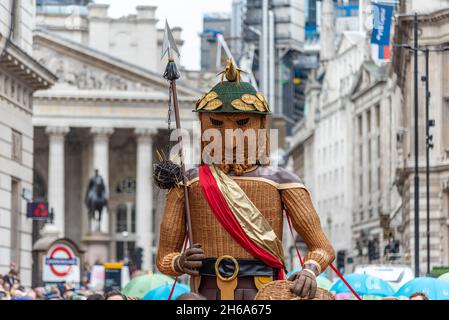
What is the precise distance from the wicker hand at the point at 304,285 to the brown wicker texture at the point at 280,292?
0.03m

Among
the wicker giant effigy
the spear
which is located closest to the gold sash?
the wicker giant effigy

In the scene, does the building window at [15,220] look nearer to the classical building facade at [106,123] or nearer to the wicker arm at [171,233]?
the wicker arm at [171,233]

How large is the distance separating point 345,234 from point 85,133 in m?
19.0

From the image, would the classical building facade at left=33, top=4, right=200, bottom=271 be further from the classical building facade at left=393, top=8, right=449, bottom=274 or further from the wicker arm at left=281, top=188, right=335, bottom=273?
the wicker arm at left=281, top=188, right=335, bottom=273

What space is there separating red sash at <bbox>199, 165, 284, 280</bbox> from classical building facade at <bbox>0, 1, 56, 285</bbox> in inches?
1219

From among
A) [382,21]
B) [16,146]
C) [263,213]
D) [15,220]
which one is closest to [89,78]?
[382,21]

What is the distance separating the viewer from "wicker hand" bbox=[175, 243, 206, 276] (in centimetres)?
1017

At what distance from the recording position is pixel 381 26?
62.7m

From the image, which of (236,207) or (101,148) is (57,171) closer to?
(101,148)

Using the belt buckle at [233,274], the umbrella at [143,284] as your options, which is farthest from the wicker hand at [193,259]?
the umbrella at [143,284]

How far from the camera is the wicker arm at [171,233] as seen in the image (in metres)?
10.5

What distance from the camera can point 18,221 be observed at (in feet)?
154

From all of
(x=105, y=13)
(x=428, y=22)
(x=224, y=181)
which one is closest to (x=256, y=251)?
(x=224, y=181)

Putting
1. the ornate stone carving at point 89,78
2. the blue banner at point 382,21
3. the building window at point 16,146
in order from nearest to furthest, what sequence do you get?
the building window at point 16,146 → the blue banner at point 382,21 → the ornate stone carving at point 89,78
